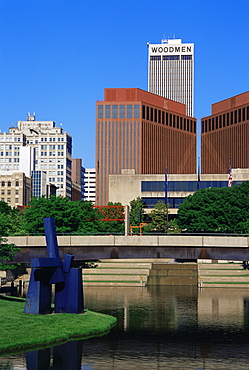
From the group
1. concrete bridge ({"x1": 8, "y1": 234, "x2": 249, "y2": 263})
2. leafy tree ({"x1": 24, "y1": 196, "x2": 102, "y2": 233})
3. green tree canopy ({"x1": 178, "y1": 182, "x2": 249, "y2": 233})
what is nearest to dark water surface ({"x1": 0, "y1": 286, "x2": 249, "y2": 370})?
concrete bridge ({"x1": 8, "y1": 234, "x2": 249, "y2": 263})

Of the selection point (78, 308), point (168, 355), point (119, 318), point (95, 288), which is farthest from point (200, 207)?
point (168, 355)

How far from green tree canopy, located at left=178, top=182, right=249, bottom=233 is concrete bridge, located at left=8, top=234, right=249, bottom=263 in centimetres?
6973

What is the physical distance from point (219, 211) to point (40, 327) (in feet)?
327

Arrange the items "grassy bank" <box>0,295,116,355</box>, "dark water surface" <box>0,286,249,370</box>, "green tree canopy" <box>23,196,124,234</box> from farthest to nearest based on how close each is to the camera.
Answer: "green tree canopy" <box>23,196,124,234</box> → "grassy bank" <box>0,295,116,355</box> → "dark water surface" <box>0,286,249,370</box>

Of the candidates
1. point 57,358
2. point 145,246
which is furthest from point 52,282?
point 57,358

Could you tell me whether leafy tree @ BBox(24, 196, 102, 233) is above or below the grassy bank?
above

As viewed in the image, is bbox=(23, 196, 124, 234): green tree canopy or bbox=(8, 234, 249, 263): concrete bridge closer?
bbox=(8, 234, 249, 263): concrete bridge

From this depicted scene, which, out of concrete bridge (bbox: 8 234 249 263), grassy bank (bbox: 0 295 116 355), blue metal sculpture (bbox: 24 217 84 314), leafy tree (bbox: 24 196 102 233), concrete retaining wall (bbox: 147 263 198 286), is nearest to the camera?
grassy bank (bbox: 0 295 116 355)

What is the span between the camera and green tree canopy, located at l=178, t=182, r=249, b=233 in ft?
521

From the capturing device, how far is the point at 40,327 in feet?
219

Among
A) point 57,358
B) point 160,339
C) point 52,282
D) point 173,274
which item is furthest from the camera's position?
point 173,274

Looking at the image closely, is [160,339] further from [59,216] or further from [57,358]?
[59,216]

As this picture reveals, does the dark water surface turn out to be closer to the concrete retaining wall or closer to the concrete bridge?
the concrete bridge

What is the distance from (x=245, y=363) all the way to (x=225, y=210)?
10323 centimetres
